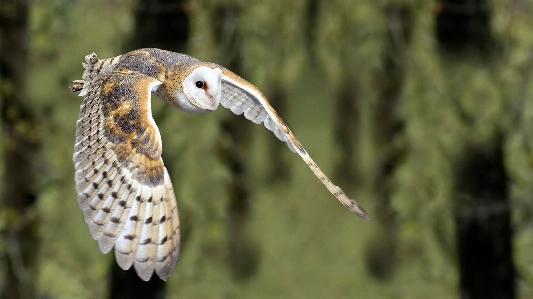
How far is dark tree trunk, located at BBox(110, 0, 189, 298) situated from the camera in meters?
2.24

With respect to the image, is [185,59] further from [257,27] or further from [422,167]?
[422,167]

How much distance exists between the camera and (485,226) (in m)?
2.45

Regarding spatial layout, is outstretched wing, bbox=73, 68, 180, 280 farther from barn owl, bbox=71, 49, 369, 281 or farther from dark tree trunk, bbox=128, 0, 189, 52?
dark tree trunk, bbox=128, 0, 189, 52

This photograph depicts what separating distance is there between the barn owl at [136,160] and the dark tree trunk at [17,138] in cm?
146

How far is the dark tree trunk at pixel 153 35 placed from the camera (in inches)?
88.1

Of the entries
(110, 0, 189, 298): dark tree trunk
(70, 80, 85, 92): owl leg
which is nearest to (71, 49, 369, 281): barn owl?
(70, 80, 85, 92): owl leg

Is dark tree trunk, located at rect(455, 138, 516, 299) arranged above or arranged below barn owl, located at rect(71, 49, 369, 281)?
below

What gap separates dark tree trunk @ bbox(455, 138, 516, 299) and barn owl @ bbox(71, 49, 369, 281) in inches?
62.5

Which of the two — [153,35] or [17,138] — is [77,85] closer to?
[153,35]

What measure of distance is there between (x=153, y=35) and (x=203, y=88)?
4.32 feet

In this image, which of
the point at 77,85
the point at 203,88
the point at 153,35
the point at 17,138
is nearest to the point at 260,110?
the point at 203,88

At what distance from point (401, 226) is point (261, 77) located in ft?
2.99

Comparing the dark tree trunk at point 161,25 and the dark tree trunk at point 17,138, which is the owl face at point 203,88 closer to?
the dark tree trunk at point 161,25

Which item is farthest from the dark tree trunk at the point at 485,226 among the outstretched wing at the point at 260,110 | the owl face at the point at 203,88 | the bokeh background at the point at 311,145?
the owl face at the point at 203,88
